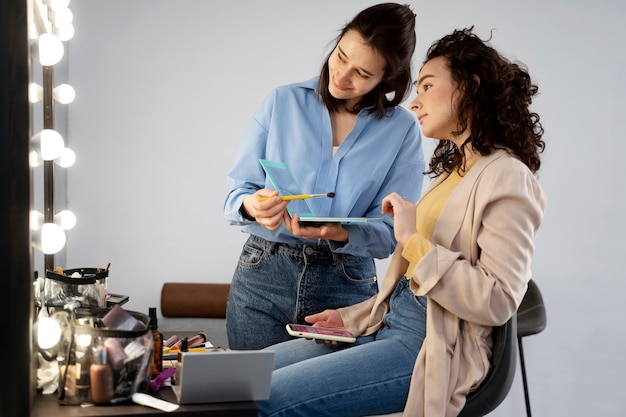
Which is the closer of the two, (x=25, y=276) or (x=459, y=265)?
(x=25, y=276)

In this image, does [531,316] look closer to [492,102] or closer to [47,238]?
[492,102]

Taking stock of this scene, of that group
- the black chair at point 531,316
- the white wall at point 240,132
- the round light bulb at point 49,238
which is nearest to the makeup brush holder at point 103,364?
the round light bulb at point 49,238

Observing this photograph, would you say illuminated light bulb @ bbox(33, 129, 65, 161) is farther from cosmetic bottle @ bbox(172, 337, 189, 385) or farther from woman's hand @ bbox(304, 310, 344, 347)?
woman's hand @ bbox(304, 310, 344, 347)

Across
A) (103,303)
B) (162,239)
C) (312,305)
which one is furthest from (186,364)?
(162,239)

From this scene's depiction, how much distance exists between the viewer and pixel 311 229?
1787 millimetres

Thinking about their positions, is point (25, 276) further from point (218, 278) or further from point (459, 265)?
point (218, 278)

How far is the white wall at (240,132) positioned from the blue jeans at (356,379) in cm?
247

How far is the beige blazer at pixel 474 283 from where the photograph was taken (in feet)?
4.74

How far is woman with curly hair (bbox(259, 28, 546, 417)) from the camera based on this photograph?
4.74 ft

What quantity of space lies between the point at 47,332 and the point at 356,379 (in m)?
0.60

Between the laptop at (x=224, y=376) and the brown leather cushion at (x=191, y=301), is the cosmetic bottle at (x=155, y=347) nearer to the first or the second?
the laptop at (x=224, y=376)

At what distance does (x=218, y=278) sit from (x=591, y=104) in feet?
7.91

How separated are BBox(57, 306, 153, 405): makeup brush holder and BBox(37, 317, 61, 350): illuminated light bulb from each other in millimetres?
72

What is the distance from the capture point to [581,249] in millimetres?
4207
